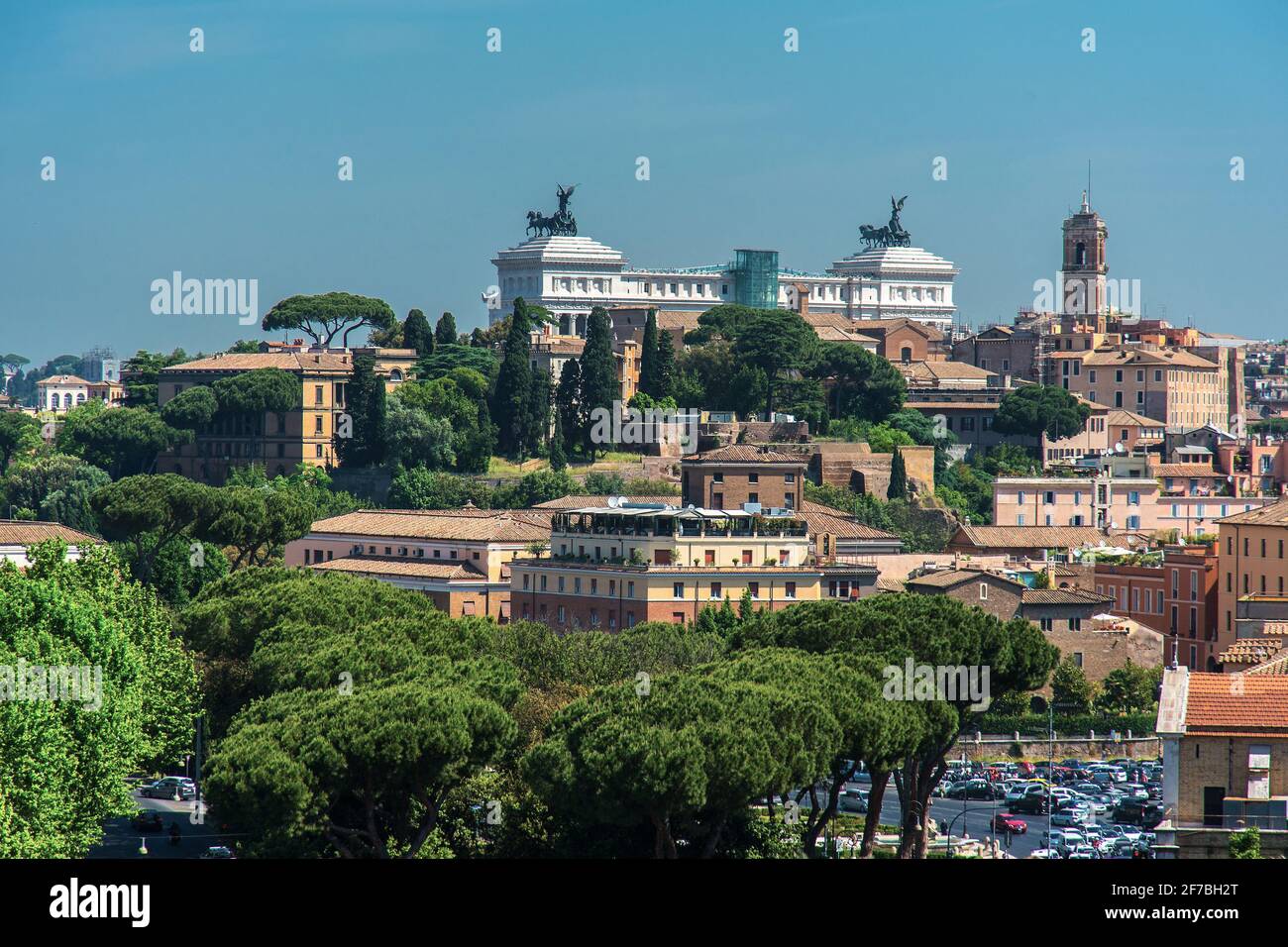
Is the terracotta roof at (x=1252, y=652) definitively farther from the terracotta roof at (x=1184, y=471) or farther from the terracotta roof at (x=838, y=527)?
the terracotta roof at (x=1184, y=471)

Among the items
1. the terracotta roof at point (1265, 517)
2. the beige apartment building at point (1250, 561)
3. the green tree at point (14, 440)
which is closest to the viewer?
the beige apartment building at point (1250, 561)

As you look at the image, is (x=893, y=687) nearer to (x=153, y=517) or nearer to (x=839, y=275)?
(x=153, y=517)

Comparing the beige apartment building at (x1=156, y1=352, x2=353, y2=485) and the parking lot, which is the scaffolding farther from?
the parking lot

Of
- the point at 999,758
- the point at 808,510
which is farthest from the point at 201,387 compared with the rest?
the point at 999,758

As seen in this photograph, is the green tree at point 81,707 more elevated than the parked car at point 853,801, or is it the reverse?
the green tree at point 81,707

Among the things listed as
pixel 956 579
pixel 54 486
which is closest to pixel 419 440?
pixel 54 486

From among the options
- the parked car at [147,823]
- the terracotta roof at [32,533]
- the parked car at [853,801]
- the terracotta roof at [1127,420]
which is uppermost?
the terracotta roof at [1127,420]

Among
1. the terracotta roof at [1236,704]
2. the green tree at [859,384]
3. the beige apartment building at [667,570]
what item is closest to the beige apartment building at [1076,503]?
the green tree at [859,384]

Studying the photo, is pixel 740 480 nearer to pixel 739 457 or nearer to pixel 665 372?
pixel 739 457
